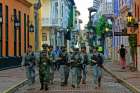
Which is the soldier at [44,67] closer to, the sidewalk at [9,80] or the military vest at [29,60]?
the sidewalk at [9,80]

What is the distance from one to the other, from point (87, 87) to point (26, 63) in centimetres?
302

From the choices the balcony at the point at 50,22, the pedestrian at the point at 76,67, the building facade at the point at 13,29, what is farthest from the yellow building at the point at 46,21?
the pedestrian at the point at 76,67

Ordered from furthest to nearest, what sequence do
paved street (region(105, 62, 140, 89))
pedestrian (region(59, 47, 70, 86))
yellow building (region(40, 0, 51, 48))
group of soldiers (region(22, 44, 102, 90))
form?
yellow building (region(40, 0, 51, 48)), paved street (region(105, 62, 140, 89)), pedestrian (region(59, 47, 70, 86)), group of soldiers (region(22, 44, 102, 90))

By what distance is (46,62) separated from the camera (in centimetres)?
2567

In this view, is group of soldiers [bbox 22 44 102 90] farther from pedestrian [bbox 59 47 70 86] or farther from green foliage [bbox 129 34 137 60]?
green foliage [bbox 129 34 137 60]

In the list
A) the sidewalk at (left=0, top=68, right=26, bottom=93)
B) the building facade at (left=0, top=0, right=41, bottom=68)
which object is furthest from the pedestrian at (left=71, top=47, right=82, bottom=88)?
the building facade at (left=0, top=0, right=41, bottom=68)

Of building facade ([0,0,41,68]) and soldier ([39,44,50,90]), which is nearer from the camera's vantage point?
soldier ([39,44,50,90])

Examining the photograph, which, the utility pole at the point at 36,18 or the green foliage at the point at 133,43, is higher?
the utility pole at the point at 36,18

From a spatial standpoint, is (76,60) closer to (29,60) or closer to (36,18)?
(29,60)

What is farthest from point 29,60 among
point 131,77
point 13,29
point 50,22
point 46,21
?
point 50,22

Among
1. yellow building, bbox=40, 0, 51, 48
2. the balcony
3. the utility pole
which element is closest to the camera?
the utility pole

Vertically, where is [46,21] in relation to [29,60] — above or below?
above

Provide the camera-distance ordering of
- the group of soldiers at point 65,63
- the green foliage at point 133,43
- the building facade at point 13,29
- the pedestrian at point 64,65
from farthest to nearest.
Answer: the building facade at point 13,29
the green foliage at point 133,43
the pedestrian at point 64,65
the group of soldiers at point 65,63

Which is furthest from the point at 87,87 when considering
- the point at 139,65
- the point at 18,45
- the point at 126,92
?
the point at 18,45
